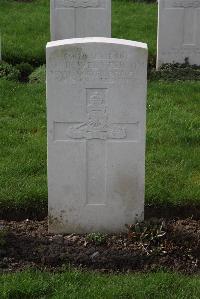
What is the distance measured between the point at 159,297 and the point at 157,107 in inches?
161

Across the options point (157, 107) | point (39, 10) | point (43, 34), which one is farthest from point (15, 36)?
point (157, 107)

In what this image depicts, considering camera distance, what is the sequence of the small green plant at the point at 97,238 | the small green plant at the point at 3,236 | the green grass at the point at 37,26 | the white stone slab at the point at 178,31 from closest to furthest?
1. the small green plant at the point at 3,236
2. the small green plant at the point at 97,238
3. the white stone slab at the point at 178,31
4. the green grass at the point at 37,26

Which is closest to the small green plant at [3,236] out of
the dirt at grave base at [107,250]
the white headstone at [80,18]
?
the dirt at grave base at [107,250]

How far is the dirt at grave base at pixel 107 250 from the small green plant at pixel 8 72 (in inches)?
173

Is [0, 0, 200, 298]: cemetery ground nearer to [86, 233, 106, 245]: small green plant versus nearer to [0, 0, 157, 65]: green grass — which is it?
[86, 233, 106, 245]: small green plant

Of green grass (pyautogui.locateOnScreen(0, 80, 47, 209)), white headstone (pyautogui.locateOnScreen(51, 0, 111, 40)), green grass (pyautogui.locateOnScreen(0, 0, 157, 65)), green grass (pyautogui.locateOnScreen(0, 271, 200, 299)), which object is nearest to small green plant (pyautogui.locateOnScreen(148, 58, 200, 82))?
green grass (pyautogui.locateOnScreen(0, 0, 157, 65))

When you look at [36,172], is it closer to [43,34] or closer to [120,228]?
[120,228]

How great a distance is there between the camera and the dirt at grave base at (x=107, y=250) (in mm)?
4816

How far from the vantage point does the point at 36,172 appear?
6.25 m

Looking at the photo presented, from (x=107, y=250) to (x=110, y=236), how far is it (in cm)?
29

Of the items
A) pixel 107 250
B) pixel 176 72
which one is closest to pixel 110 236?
pixel 107 250

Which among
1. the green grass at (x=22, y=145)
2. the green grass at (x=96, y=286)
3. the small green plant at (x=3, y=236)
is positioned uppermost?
the green grass at (x=22, y=145)

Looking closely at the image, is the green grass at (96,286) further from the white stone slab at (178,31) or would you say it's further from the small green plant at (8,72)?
the white stone slab at (178,31)

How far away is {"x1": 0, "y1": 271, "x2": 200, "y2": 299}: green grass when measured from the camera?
4324 millimetres
